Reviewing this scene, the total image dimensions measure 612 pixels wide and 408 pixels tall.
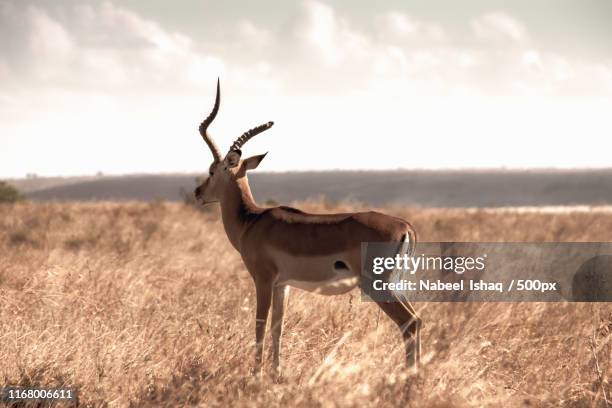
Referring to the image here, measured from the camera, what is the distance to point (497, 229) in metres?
19.3

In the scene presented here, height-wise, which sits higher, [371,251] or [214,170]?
[214,170]

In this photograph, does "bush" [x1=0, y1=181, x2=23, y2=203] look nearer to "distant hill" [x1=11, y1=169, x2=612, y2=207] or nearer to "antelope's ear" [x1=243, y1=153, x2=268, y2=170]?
"antelope's ear" [x1=243, y1=153, x2=268, y2=170]

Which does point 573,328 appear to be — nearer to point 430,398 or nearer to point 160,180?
point 430,398

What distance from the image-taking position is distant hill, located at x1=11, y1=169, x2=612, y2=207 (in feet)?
305

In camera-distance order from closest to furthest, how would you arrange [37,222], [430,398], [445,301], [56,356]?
[430,398]
[56,356]
[445,301]
[37,222]

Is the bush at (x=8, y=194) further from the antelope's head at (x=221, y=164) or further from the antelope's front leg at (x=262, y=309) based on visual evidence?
the antelope's front leg at (x=262, y=309)

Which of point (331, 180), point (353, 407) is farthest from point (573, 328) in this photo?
point (331, 180)

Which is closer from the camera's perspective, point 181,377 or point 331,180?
point 181,377

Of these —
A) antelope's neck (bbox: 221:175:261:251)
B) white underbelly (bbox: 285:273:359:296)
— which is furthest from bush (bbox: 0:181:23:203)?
white underbelly (bbox: 285:273:359:296)

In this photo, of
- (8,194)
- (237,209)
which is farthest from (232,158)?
(8,194)

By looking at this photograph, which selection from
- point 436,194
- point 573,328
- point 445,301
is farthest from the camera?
point 436,194

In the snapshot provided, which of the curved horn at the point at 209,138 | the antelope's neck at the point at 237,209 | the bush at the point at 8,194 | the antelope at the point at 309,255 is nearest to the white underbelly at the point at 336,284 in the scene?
the antelope at the point at 309,255

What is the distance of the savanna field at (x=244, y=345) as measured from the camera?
462 cm

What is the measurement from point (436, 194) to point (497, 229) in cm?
9270
